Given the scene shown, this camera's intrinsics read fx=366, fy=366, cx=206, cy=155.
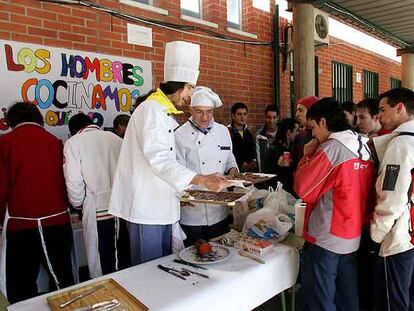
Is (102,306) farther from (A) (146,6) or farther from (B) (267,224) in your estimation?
(A) (146,6)

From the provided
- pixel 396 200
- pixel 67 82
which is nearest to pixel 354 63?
pixel 67 82

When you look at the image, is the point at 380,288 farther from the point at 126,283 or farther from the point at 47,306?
the point at 47,306

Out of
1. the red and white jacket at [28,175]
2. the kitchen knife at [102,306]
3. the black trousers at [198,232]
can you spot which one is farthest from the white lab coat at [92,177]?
the kitchen knife at [102,306]

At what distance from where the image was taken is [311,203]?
178 cm

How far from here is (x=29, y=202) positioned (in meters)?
2.14

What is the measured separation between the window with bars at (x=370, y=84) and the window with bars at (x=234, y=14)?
3518 millimetres

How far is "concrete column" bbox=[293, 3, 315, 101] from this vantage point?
4.07 meters

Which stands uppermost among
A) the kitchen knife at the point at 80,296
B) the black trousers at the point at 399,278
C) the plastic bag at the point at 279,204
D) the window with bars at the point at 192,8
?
the window with bars at the point at 192,8

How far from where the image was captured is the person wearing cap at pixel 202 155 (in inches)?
87.0

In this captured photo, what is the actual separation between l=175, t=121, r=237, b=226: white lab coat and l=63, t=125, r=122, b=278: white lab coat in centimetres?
46

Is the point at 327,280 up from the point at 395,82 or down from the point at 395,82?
down

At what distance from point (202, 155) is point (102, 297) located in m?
1.19

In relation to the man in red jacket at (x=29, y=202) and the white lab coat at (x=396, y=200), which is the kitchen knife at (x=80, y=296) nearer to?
the man in red jacket at (x=29, y=202)

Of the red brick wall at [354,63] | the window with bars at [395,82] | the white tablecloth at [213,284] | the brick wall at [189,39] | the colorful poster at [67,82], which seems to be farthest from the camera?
the window with bars at [395,82]
